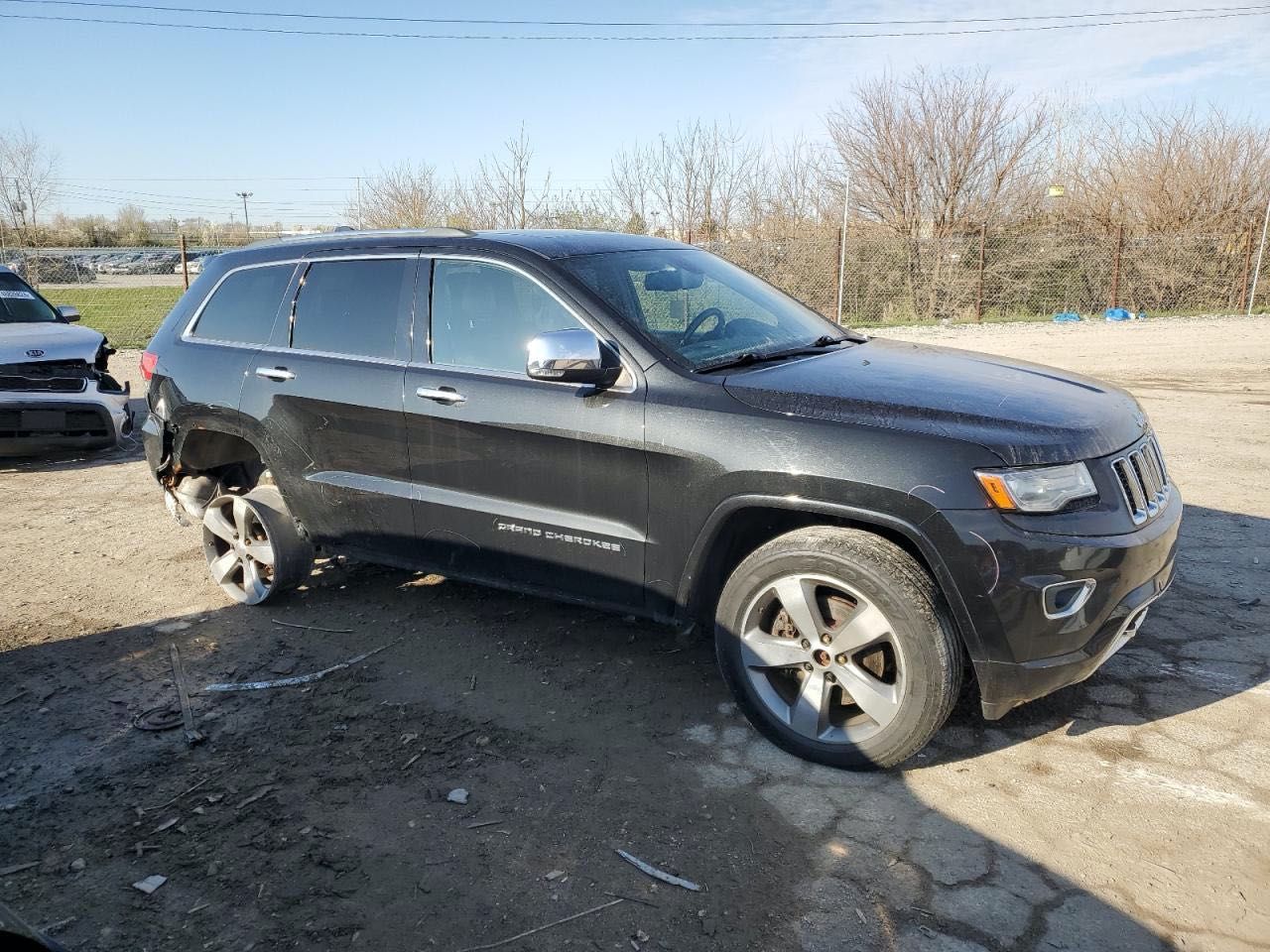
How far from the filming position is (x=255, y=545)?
16.2ft

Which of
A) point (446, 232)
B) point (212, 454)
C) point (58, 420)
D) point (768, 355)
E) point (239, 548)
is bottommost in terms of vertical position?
point (239, 548)

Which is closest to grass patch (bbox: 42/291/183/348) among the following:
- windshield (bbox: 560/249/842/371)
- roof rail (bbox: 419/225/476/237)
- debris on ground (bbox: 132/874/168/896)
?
roof rail (bbox: 419/225/476/237)

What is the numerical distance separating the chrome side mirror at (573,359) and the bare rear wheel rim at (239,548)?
6.84 feet

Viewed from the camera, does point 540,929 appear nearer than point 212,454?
Yes

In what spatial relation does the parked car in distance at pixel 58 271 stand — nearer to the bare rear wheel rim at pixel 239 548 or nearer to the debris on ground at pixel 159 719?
the bare rear wheel rim at pixel 239 548

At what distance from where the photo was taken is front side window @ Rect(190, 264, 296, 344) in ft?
15.5

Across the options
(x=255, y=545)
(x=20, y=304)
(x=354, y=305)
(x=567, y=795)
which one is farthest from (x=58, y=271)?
(x=567, y=795)

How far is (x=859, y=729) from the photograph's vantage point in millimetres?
3324

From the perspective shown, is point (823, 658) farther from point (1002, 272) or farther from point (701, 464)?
point (1002, 272)

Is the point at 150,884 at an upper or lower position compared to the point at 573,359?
lower

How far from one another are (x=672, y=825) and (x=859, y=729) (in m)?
0.75

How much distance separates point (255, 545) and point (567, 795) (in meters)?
2.55

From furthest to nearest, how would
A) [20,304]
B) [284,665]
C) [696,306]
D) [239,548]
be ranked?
[20,304] → [239,548] → [284,665] → [696,306]

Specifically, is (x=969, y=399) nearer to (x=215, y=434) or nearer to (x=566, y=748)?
(x=566, y=748)
